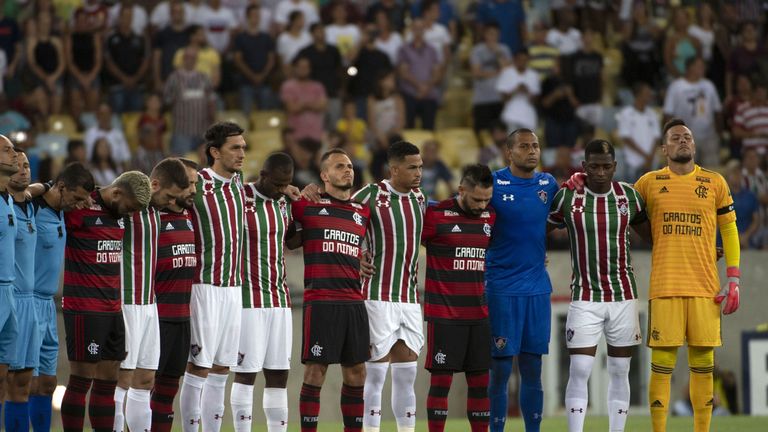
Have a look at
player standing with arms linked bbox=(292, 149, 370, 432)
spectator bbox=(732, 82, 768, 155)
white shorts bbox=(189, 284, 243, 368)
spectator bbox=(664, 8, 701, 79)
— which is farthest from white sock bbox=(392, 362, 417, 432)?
spectator bbox=(664, 8, 701, 79)

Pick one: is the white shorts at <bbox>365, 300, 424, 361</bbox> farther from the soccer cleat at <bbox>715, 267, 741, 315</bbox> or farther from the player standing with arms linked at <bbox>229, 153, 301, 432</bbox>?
the soccer cleat at <bbox>715, 267, 741, 315</bbox>

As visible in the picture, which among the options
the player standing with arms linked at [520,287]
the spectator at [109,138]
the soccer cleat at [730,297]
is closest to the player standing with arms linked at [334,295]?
the player standing with arms linked at [520,287]

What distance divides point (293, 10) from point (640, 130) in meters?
5.41

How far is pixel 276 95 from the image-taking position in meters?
20.4

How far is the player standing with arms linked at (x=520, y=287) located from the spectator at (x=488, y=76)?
8.83 metres

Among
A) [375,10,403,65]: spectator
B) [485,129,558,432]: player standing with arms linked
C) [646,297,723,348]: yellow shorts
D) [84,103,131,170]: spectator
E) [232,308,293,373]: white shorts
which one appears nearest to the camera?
[232,308,293,373]: white shorts

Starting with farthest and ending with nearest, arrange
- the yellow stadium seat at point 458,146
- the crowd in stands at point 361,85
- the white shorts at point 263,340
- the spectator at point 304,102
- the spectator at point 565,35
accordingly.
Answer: the spectator at point 565,35
the yellow stadium seat at point 458,146
the spectator at point 304,102
the crowd in stands at point 361,85
the white shorts at point 263,340

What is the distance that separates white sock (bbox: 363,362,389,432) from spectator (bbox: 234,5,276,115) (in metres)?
9.56

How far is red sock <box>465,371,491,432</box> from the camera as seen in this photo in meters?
10.9

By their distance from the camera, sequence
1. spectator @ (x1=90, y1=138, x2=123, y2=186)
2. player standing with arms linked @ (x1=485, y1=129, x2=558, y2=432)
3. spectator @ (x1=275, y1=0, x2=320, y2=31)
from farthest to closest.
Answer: spectator @ (x1=275, y1=0, x2=320, y2=31), spectator @ (x1=90, y1=138, x2=123, y2=186), player standing with arms linked @ (x1=485, y1=129, x2=558, y2=432)

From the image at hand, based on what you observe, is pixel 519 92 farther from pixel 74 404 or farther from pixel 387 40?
pixel 74 404

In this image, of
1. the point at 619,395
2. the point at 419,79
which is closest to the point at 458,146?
the point at 419,79

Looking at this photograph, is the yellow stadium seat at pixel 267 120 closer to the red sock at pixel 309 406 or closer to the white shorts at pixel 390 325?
the white shorts at pixel 390 325

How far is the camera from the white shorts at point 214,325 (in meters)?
10.8
